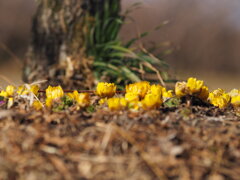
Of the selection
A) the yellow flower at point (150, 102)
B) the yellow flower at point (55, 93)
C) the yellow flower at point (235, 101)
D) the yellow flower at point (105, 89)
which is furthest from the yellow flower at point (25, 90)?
the yellow flower at point (235, 101)

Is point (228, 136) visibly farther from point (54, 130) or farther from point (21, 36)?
point (21, 36)

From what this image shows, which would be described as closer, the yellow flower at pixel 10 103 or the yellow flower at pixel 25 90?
the yellow flower at pixel 10 103

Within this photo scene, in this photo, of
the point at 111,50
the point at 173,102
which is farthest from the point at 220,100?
the point at 111,50

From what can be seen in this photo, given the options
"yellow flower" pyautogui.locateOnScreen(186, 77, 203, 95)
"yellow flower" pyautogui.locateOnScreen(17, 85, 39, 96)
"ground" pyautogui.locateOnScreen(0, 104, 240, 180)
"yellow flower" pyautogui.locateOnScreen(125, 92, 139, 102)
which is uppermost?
"yellow flower" pyautogui.locateOnScreen(186, 77, 203, 95)

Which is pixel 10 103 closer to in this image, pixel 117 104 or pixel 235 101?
pixel 117 104

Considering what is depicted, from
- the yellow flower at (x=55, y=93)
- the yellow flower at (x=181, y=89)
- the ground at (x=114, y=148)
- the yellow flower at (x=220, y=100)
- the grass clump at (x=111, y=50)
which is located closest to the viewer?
the ground at (x=114, y=148)

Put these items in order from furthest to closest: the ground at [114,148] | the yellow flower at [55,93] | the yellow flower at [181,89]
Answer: the yellow flower at [55,93] < the yellow flower at [181,89] < the ground at [114,148]

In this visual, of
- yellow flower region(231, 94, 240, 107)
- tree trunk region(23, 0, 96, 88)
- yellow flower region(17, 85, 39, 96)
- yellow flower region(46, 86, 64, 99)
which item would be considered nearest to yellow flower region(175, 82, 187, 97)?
yellow flower region(231, 94, 240, 107)

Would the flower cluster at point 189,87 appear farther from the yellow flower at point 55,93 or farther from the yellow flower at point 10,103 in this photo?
the yellow flower at point 10,103

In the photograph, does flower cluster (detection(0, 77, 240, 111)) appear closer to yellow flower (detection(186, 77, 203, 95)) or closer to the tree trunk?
yellow flower (detection(186, 77, 203, 95))
